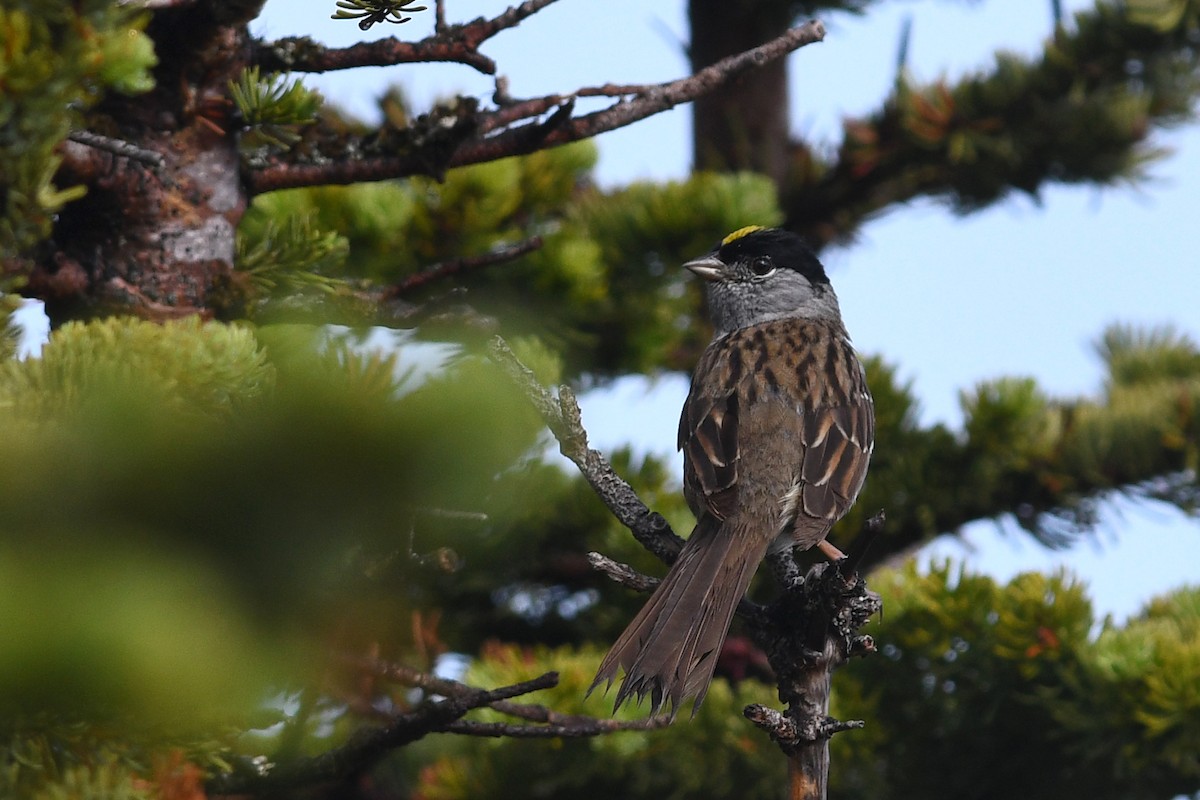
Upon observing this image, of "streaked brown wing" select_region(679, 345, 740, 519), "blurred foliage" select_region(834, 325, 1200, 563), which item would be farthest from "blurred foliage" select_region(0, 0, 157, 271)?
"blurred foliage" select_region(834, 325, 1200, 563)

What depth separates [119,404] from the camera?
1319 mm

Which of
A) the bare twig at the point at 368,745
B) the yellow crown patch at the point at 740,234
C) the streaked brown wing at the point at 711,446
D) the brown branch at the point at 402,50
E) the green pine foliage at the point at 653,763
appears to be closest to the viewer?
the bare twig at the point at 368,745

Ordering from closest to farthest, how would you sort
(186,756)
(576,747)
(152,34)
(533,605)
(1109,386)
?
(186,756)
(152,34)
(576,747)
(533,605)
(1109,386)

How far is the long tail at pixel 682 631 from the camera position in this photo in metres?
2.42

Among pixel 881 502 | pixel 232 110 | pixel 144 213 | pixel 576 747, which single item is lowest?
pixel 576 747

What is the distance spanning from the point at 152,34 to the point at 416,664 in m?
1.88

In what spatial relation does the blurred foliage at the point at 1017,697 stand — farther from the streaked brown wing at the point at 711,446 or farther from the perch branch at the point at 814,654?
the perch branch at the point at 814,654

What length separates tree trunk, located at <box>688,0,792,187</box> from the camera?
20.0 feet

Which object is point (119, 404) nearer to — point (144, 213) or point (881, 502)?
point (144, 213)

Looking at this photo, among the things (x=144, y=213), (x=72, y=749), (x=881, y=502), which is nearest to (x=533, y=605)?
(x=881, y=502)

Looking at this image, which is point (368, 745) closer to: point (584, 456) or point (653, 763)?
point (584, 456)

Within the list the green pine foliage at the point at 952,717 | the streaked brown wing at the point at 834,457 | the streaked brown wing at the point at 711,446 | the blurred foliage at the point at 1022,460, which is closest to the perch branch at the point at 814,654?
the streaked brown wing at the point at 711,446

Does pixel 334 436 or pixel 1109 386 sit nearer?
pixel 334 436

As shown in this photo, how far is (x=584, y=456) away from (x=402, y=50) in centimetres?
89
